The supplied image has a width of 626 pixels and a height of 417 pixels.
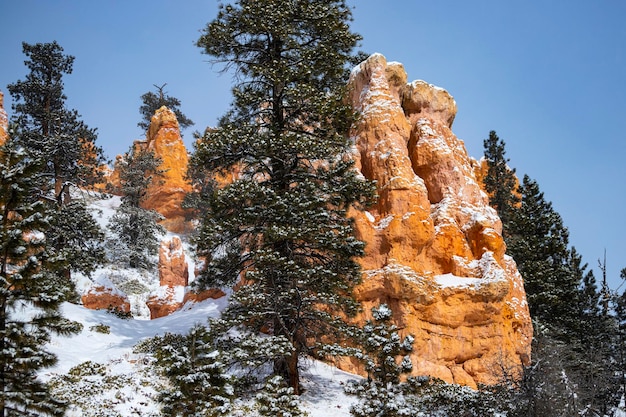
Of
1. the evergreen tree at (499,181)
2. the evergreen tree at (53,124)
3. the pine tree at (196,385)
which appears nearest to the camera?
the pine tree at (196,385)

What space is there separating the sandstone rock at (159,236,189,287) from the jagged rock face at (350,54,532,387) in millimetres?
16677

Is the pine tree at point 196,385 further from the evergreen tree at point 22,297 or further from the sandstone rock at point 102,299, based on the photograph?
the sandstone rock at point 102,299

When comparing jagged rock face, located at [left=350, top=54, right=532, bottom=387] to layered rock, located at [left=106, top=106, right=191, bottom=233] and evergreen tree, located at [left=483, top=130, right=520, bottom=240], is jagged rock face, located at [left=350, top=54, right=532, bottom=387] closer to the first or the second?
evergreen tree, located at [left=483, top=130, right=520, bottom=240]

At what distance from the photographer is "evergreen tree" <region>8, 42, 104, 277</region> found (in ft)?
73.0

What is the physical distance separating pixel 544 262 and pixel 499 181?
1104cm

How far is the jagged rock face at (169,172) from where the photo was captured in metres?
53.6

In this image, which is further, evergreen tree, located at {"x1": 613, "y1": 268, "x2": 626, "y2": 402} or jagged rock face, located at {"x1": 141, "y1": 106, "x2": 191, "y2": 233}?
jagged rock face, located at {"x1": 141, "y1": 106, "x2": 191, "y2": 233}

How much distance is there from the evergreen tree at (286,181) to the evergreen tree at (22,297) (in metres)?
5.56

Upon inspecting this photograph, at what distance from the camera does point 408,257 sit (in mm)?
19781

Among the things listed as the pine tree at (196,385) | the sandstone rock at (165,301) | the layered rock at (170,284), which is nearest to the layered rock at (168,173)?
the layered rock at (170,284)

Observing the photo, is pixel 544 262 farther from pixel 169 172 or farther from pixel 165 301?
pixel 169 172

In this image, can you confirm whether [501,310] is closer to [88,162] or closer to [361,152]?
[361,152]

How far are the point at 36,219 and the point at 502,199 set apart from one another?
3417cm

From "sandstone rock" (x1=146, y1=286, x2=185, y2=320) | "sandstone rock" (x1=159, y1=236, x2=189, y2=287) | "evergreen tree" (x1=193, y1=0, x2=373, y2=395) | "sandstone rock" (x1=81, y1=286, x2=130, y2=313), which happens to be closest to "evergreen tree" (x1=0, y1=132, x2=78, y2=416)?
"evergreen tree" (x1=193, y1=0, x2=373, y2=395)
